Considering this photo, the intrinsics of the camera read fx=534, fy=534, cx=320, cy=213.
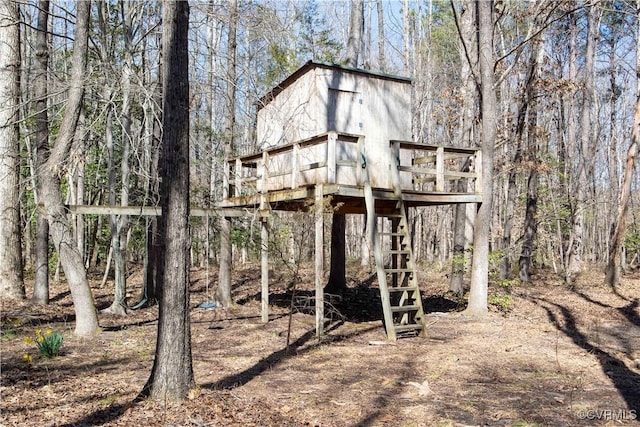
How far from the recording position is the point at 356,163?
32.1 feet

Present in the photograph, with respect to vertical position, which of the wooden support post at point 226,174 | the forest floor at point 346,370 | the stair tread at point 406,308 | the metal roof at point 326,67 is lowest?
the forest floor at point 346,370

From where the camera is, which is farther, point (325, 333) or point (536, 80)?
point (536, 80)

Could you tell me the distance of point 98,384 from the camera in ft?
22.2

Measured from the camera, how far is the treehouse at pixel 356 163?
382 inches

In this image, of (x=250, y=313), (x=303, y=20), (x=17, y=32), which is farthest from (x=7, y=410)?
(x=303, y=20)

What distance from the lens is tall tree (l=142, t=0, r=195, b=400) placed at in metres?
5.79

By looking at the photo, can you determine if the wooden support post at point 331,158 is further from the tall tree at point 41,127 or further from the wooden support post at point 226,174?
the tall tree at point 41,127

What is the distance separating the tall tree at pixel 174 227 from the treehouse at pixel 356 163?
12.1 feet

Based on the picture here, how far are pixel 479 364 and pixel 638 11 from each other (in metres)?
14.8

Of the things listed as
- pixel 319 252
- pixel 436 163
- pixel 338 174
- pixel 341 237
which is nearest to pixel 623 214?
pixel 341 237

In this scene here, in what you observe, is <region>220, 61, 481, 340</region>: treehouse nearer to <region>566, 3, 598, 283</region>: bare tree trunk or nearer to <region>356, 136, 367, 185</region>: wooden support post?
<region>356, 136, 367, 185</region>: wooden support post

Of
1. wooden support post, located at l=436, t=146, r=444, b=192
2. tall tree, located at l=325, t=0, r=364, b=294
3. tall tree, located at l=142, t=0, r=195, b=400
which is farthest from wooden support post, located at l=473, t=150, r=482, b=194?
tall tree, located at l=142, t=0, r=195, b=400

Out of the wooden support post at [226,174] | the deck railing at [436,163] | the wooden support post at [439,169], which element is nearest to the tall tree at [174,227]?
the wooden support post at [226,174]

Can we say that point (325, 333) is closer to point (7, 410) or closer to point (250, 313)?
point (250, 313)
